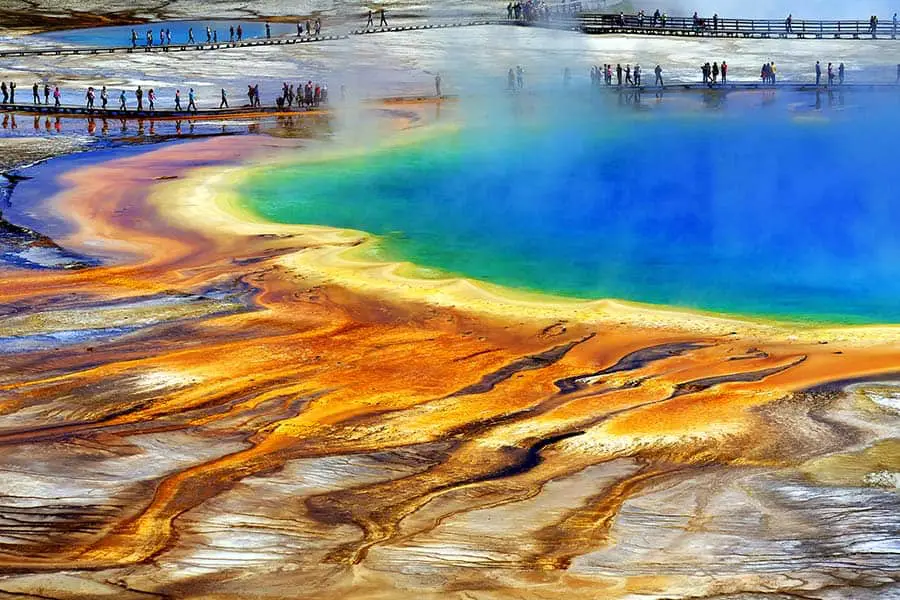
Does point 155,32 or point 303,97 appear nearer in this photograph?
point 303,97

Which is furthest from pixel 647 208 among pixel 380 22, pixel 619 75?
pixel 380 22

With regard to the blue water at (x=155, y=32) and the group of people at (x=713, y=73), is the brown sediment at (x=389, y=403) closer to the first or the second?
the group of people at (x=713, y=73)

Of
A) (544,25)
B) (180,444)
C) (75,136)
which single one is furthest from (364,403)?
(544,25)

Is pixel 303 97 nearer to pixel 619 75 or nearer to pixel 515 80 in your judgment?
pixel 515 80

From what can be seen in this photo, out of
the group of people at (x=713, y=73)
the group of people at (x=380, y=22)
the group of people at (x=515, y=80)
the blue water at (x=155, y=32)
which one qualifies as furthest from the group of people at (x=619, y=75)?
the blue water at (x=155, y=32)

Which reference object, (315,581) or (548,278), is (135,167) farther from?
(315,581)

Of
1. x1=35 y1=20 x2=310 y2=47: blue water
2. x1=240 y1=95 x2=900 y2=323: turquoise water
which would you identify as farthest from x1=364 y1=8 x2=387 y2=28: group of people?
x1=240 y1=95 x2=900 y2=323: turquoise water
